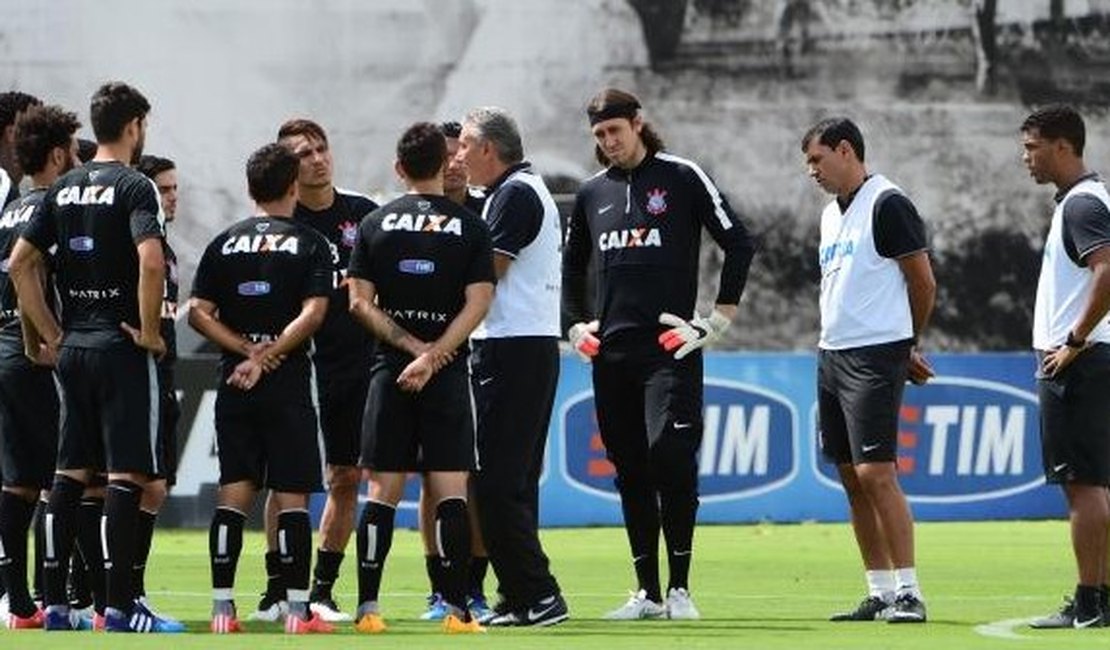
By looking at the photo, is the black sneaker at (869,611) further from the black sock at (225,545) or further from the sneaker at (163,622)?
the sneaker at (163,622)

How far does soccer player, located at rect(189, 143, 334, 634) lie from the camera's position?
473 inches

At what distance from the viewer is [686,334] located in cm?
1304

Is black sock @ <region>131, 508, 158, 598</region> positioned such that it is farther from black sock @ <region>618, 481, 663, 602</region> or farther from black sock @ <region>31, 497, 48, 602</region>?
black sock @ <region>618, 481, 663, 602</region>

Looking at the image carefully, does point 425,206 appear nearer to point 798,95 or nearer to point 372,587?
point 372,587

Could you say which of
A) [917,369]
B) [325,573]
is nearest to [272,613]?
[325,573]

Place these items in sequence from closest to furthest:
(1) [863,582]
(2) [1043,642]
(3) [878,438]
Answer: (2) [1043,642]
(3) [878,438]
(1) [863,582]

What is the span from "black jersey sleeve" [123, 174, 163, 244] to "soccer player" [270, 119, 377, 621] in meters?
1.45

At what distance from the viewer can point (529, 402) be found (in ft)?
42.0

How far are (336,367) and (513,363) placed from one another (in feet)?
3.46

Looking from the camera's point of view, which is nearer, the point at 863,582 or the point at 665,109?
the point at 863,582

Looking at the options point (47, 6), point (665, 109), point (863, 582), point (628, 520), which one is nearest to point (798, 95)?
point (665, 109)

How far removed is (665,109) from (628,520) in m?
25.0

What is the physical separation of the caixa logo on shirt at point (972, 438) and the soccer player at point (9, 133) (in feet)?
33.1

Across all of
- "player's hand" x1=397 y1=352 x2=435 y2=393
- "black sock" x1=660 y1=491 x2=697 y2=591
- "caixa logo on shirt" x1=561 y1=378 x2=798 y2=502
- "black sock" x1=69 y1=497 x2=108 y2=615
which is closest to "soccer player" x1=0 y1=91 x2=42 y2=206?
"black sock" x1=69 y1=497 x2=108 y2=615
